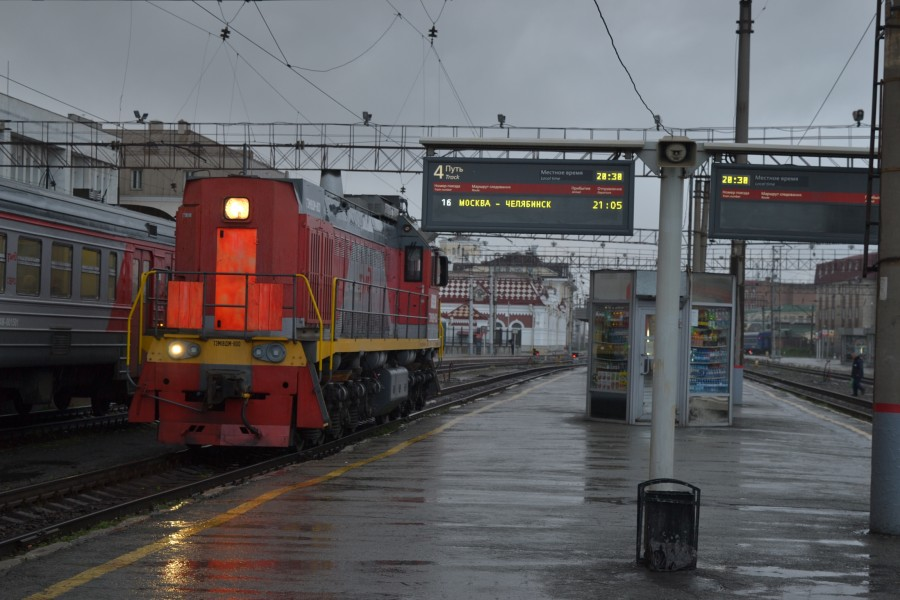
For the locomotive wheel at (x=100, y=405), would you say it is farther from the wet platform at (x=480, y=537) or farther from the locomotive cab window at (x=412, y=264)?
the wet platform at (x=480, y=537)

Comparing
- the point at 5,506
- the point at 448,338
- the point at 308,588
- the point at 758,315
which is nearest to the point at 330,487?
the point at 5,506

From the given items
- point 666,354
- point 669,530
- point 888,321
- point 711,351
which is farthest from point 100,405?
point 888,321

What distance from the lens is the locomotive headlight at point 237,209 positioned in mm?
14141

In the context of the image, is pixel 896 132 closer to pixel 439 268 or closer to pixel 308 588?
pixel 308 588

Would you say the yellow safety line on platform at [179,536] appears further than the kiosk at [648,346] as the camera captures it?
No

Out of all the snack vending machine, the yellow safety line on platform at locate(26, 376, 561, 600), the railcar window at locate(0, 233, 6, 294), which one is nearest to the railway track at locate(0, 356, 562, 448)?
the railcar window at locate(0, 233, 6, 294)

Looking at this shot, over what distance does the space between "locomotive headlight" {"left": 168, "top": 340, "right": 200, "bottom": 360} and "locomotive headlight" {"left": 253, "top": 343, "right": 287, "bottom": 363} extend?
2.53 feet

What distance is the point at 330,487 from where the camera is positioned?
1118 cm

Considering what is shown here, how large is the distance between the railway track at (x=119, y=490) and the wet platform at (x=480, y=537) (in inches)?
16.1

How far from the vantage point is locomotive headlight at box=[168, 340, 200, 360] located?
13.4 m

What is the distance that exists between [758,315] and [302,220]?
129253 millimetres

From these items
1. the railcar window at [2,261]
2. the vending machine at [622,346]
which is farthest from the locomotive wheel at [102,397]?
the vending machine at [622,346]

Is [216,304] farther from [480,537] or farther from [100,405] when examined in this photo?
[100,405]

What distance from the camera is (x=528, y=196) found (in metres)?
14.7
